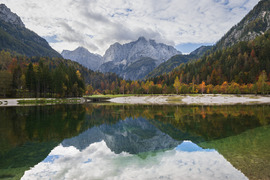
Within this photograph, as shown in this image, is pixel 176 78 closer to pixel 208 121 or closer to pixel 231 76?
pixel 231 76

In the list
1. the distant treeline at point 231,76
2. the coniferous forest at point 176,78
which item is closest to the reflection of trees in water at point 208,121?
the coniferous forest at point 176,78

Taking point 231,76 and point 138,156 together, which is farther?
point 231,76

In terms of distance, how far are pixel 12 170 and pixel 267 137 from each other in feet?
Result: 74.0

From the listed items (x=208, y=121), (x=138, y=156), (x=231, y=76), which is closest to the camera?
(x=138, y=156)

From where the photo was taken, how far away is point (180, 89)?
143500 mm

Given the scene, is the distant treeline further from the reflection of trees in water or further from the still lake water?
the still lake water

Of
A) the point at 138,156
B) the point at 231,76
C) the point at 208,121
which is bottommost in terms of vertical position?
the point at 138,156

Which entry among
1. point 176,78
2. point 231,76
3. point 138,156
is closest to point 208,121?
point 138,156

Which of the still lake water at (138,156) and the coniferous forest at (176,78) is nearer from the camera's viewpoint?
the still lake water at (138,156)

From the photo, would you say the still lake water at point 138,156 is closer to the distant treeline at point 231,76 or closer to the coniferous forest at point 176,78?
the coniferous forest at point 176,78

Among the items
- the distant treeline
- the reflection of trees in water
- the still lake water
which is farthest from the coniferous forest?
the still lake water

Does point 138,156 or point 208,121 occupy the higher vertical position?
point 208,121

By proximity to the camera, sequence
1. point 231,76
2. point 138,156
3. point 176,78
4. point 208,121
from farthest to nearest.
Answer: point 231,76, point 176,78, point 208,121, point 138,156

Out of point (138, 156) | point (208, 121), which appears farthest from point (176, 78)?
point (138, 156)
